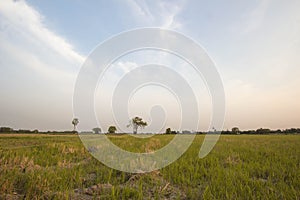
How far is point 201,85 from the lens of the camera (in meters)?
9.09

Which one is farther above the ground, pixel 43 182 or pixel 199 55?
pixel 199 55

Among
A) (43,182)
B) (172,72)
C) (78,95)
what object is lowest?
(43,182)

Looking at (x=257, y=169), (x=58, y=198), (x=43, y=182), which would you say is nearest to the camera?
(x=58, y=198)

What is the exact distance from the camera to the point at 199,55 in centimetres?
842

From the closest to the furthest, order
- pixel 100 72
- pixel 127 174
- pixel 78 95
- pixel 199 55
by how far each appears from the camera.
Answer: pixel 127 174 < pixel 78 95 < pixel 100 72 < pixel 199 55

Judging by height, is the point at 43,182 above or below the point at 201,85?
below

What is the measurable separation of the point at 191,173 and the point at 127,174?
153 centimetres

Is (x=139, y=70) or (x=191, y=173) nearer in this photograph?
(x=191, y=173)

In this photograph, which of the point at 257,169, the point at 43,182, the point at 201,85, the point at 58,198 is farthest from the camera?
the point at 201,85

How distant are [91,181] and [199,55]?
635cm

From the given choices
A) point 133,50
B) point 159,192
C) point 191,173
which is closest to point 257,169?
point 191,173

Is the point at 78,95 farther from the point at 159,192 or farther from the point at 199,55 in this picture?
the point at 199,55

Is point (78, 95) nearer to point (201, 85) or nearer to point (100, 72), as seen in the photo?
point (100, 72)

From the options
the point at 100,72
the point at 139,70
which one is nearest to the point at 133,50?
the point at 139,70
